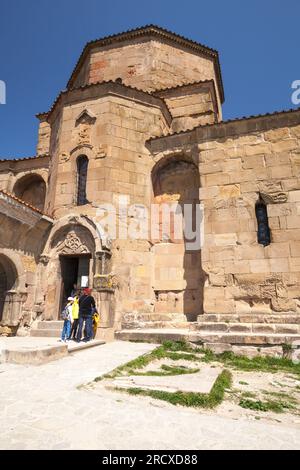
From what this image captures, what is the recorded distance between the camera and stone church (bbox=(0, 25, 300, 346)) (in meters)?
8.43

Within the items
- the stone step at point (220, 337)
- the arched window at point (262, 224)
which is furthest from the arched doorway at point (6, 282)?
the arched window at point (262, 224)

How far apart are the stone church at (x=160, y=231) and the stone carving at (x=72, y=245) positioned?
0.13ft

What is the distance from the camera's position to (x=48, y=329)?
9.12 meters

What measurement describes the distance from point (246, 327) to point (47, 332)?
5.64 meters

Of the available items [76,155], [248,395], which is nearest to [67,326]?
[248,395]

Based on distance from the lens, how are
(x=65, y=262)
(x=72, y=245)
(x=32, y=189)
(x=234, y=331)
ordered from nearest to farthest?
(x=234, y=331)
(x=72, y=245)
(x=65, y=262)
(x=32, y=189)

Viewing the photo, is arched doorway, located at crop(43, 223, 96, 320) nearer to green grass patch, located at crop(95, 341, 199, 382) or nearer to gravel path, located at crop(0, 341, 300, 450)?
green grass patch, located at crop(95, 341, 199, 382)

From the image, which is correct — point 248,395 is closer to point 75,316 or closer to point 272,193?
point 75,316

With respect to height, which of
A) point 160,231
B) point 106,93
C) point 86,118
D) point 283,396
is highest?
point 106,93

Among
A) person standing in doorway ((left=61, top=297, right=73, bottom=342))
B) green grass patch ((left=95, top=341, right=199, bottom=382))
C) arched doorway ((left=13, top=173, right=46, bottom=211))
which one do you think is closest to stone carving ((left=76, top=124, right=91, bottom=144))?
arched doorway ((left=13, top=173, right=46, bottom=211))

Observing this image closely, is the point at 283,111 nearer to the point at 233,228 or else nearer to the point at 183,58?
the point at 233,228

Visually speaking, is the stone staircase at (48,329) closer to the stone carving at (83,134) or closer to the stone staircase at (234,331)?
the stone staircase at (234,331)

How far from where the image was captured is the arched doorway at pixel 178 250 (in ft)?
32.2

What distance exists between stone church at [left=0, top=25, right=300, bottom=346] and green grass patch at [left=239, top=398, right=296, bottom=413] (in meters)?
3.43
